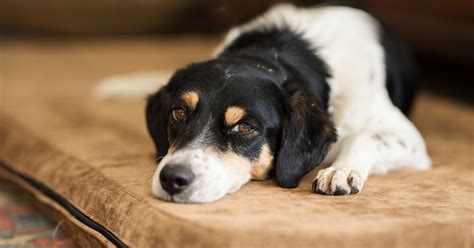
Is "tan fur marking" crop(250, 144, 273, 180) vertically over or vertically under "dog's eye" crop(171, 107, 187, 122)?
under

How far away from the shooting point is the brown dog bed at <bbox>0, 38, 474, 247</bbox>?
2.18 metres

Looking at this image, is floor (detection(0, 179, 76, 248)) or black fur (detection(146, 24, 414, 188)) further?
floor (detection(0, 179, 76, 248))

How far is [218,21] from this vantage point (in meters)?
6.34

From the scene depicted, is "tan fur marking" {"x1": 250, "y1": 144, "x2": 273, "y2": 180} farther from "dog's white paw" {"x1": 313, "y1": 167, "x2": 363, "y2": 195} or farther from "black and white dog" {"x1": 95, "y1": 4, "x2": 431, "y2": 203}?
"dog's white paw" {"x1": 313, "y1": 167, "x2": 363, "y2": 195}

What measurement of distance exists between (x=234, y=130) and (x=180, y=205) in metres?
0.36

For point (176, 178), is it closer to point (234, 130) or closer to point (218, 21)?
point (234, 130)

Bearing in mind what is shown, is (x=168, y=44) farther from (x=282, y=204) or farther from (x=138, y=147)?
(x=282, y=204)

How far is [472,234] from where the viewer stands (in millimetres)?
2293

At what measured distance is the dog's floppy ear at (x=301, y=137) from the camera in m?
2.71

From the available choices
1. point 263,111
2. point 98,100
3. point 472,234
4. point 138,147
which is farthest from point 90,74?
point 472,234

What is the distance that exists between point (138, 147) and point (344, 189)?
1.11 m

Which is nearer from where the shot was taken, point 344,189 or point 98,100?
point 344,189

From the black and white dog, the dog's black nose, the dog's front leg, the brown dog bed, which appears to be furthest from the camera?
the dog's front leg

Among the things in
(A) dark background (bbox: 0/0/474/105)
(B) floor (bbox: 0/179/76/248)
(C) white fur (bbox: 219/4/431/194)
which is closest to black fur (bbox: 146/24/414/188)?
(C) white fur (bbox: 219/4/431/194)
